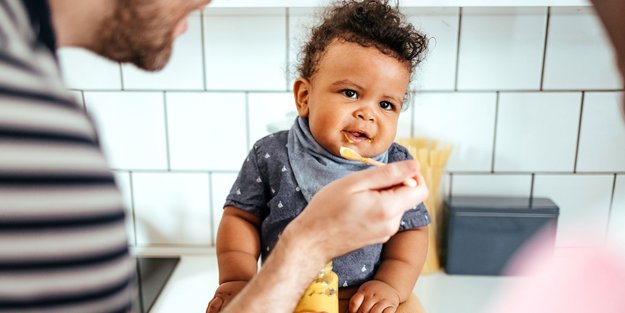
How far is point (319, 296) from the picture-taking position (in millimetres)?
570

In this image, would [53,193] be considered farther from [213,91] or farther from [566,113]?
[566,113]

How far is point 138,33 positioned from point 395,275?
0.42 meters

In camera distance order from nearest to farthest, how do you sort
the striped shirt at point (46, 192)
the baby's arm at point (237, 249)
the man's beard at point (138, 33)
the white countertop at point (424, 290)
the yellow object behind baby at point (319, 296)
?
the striped shirt at point (46, 192)
the man's beard at point (138, 33)
the yellow object behind baby at point (319, 296)
the baby's arm at point (237, 249)
the white countertop at point (424, 290)

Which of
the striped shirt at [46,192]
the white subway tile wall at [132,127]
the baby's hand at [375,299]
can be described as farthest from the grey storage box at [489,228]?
the striped shirt at [46,192]

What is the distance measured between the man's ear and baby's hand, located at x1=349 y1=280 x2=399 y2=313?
0.23 meters

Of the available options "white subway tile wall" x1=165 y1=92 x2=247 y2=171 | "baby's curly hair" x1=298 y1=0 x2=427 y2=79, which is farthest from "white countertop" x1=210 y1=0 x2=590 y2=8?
"white subway tile wall" x1=165 y1=92 x2=247 y2=171

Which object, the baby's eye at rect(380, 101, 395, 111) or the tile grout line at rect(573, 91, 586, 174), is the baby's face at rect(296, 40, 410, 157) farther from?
the tile grout line at rect(573, 91, 586, 174)

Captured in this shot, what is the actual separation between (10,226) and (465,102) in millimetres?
757

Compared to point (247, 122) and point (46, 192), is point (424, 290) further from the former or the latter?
point (46, 192)

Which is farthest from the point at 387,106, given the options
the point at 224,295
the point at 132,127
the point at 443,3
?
the point at 132,127

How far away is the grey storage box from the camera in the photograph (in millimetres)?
918

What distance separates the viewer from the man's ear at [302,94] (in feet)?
2.32

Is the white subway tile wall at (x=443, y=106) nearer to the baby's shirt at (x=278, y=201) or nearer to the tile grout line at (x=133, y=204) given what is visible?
the tile grout line at (x=133, y=204)

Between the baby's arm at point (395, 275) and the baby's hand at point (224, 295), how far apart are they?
5.3 inches
